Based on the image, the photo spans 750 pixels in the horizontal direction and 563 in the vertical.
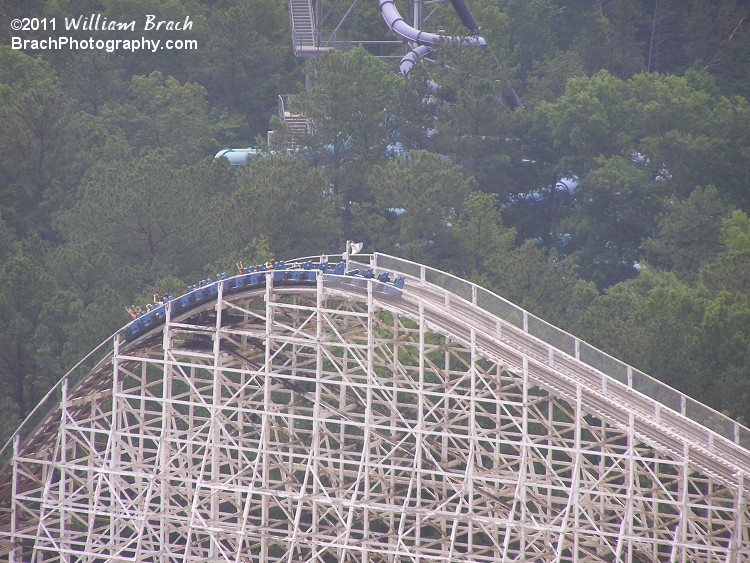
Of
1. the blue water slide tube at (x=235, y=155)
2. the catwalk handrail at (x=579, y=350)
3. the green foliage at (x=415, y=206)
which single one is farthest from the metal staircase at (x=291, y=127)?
the catwalk handrail at (x=579, y=350)

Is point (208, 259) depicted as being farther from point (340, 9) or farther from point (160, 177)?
point (340, 9)

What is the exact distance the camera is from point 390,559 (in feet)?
140

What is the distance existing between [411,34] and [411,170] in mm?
13237

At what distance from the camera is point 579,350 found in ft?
135

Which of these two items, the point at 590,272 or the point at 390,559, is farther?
the point at 590,272

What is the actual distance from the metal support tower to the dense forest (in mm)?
8416

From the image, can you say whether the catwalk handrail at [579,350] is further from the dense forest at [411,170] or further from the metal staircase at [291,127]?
the metal staircase at [291,127]

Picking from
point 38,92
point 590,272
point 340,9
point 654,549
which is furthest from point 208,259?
point 340,9

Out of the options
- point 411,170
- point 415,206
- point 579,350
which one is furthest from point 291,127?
point 579,350

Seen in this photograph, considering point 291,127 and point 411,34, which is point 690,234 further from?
point 291,127

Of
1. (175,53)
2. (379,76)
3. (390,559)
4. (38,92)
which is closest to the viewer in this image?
(390,559)

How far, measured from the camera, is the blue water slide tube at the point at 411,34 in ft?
254

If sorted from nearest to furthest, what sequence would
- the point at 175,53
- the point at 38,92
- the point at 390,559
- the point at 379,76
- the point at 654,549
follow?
the point at 654,549
the point at 390,559
the point at 38,92
the point at 379,76
the point at 175,53

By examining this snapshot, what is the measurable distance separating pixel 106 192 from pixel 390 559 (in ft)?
89.7
